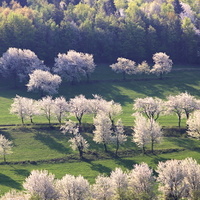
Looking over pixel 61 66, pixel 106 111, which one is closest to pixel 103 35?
pixel 61 66

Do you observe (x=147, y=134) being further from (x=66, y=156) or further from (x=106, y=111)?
(x=66, y=156)

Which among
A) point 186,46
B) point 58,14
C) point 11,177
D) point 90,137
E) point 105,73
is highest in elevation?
point 58,14

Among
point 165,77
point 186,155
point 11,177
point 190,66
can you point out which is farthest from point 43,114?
point 190,66

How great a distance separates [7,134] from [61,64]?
159 ft

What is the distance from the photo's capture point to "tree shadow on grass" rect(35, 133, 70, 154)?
349 feet

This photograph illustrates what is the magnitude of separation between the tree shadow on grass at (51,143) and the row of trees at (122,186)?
25506mm

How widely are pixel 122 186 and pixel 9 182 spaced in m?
27.0

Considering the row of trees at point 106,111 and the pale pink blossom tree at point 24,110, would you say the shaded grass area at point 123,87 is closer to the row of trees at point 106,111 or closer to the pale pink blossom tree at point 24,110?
the pale pink blossom tree at point 24,110

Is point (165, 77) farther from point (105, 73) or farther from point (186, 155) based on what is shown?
point (186, 155)

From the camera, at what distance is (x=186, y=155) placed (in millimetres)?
101812

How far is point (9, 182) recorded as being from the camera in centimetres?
9238

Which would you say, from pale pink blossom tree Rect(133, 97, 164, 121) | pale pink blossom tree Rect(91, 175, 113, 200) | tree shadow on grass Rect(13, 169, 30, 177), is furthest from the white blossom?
pale pink blossom tree Rect(91, 175, 113, 200)

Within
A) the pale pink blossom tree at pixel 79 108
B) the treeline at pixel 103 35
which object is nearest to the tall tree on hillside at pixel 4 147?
the pale pink blossom tree at pixel 79 108

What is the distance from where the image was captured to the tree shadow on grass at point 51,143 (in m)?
106
